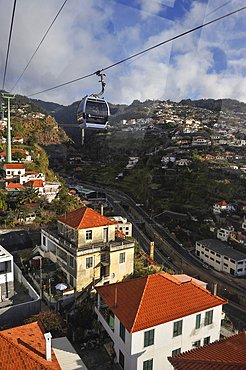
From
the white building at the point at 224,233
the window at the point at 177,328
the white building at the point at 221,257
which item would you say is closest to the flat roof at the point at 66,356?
the window at the point at 177,328

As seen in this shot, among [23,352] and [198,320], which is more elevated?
[23,352]

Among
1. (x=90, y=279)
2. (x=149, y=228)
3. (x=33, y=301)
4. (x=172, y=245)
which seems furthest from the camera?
(x=149, y=228)

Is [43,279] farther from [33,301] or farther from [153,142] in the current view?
[153,142]

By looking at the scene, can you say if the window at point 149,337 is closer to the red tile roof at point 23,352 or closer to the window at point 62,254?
the red tile roof at point 23,352

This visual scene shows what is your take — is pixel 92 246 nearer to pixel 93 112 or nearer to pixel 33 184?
pixel 93 112

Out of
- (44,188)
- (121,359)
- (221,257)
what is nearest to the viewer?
(121,359)

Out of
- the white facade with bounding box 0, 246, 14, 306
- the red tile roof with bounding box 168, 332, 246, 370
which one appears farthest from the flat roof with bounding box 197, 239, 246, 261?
the white facade with bounding box 0, 246, 14, 306

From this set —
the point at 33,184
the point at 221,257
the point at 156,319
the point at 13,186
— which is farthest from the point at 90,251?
the point at 221,257

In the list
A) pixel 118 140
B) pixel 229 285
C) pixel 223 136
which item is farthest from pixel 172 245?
pixel 118 140
